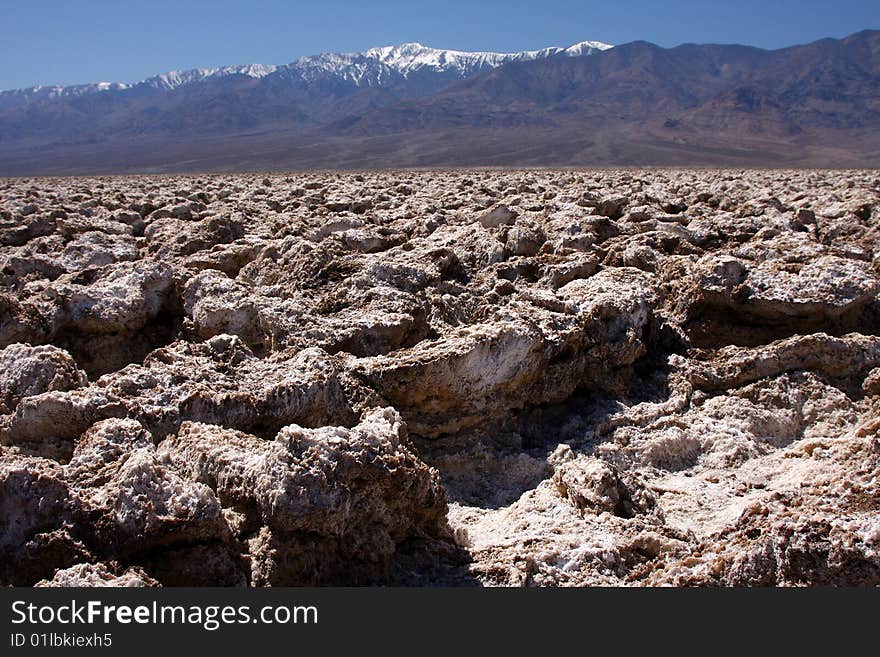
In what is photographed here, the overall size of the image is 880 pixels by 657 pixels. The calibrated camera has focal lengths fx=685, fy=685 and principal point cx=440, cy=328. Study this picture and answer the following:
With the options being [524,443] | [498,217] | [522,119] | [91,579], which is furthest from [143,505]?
[522,119]

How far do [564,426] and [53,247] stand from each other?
5.56 metres

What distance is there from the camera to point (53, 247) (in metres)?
6.71

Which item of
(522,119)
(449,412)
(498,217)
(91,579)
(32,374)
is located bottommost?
(449,412)

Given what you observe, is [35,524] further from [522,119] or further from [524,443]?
[522,119]

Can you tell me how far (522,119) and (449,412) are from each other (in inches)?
4207

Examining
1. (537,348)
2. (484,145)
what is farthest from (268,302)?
(484,145)

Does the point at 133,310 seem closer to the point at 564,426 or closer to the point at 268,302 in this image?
the point at 268,302

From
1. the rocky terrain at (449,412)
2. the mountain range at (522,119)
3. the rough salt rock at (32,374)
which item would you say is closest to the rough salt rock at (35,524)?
the rocky terrain at (449,412)

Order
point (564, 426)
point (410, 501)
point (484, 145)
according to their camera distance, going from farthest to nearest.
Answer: point (484, 145) < point (564, 426) < point (410, 501)

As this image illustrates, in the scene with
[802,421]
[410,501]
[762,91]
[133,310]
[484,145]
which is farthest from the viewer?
[762,91]

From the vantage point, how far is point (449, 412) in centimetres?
349

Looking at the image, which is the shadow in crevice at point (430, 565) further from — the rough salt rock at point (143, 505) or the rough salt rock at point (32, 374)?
the rough salt rock at point (32, 374)

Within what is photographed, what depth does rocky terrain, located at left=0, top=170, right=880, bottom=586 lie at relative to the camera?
6.52 ft

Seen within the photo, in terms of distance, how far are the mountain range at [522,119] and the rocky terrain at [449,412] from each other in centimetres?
4828
